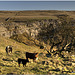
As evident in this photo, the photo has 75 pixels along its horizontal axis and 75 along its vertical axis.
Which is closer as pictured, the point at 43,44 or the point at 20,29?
the point at 43,44

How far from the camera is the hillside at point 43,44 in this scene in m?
17.9

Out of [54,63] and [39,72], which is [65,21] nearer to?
[54,63]

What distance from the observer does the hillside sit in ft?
58.9

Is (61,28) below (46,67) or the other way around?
the other way around

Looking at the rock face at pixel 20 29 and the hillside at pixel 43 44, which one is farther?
the rock face at pixel 20 29

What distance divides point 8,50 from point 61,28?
10.5 metres

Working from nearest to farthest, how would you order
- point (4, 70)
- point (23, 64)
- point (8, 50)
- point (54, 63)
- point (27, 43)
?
1. point (4, 70)
2. point (23, 64)
3. point (54, 63)
4. point (8, 50)
5. point (27, 43)

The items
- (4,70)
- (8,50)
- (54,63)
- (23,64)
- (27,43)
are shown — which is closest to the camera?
(4,70)

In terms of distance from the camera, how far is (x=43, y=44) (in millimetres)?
28469

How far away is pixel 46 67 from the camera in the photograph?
18.8m

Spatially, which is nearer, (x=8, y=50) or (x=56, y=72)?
(x=56, y=72)

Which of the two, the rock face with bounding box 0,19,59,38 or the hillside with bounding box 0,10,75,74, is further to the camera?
the rock face with bounding box 0,19,59,38

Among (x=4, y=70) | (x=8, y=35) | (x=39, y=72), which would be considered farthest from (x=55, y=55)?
(x=8, y=35)

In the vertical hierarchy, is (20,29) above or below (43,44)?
above
